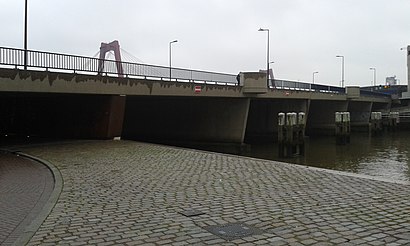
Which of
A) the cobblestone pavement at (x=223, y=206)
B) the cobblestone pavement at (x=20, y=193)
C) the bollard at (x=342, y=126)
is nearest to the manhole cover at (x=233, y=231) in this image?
the cobblestone pavement at (x=223, y=206)

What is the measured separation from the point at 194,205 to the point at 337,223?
242 cm

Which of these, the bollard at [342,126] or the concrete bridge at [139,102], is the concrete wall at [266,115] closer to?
the concrete bridge at [139,102]

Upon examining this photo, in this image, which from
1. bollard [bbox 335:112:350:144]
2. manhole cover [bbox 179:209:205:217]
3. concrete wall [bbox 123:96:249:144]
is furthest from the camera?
bollard [bbox 335:112:350:144]

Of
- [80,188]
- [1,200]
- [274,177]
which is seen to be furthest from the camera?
[274,177]

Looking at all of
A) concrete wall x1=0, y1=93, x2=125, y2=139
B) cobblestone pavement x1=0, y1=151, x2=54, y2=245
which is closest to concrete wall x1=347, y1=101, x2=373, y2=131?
concrete wall x1=0, y1=93, x2=125, y2=139

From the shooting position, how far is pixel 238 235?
5426 millimetres

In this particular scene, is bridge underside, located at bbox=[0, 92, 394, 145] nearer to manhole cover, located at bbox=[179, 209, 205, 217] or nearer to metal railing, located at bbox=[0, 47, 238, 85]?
metal railing, located at bbox=[0, 47, 238, 85]

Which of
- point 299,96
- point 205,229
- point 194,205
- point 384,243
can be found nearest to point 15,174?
point 194,205

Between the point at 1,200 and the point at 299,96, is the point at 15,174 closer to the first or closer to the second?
the point at 1,200

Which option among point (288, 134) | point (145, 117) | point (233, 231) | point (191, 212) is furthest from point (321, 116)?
point (233, 231)

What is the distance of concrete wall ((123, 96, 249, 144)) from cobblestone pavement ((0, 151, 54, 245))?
62.7 ft

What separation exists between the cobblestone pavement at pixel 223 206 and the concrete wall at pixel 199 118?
790 inches

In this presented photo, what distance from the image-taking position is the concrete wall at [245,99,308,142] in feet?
141

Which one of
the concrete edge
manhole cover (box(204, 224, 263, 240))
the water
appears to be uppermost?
manhole cover (box(204, 224, 263, 240))
